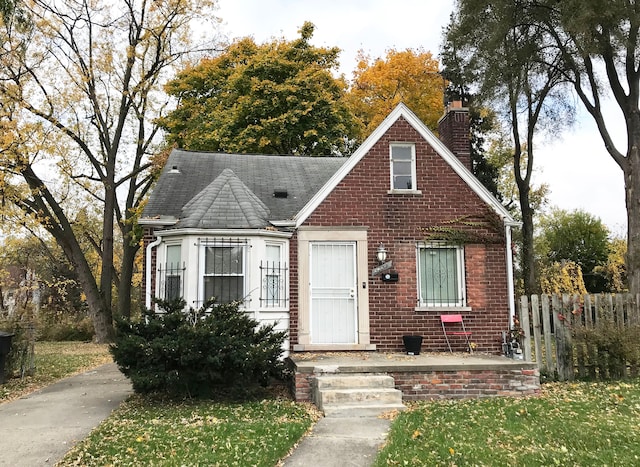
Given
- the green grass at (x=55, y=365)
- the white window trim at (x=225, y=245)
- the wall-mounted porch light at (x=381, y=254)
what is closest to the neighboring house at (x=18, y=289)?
the green grass at (x=55, y=365)

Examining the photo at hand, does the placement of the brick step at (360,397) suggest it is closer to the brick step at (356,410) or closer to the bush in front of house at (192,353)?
the brick step at (356,410)

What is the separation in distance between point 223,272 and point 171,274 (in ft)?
3.62

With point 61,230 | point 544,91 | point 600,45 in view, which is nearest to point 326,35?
point 544,91

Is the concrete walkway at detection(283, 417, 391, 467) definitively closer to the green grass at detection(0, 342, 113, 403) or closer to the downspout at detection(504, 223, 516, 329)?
the downspout at detection(504, 223, 516, 329)

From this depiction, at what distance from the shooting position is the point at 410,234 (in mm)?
11406

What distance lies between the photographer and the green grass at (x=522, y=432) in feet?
18.3

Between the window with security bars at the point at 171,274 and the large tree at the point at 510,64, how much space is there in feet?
46.6

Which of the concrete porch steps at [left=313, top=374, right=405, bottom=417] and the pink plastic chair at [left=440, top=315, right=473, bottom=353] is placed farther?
the pink plastic chair at [left=440, top=315, right=473, bottom=353]

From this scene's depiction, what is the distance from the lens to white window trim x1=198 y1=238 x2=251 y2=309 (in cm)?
1045

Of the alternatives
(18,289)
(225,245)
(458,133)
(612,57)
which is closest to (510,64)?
(612,57)

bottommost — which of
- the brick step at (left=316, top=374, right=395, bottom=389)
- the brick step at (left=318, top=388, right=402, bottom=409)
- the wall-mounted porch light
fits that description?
the brick step at (left=318, top=388, right=402, bottom=409)

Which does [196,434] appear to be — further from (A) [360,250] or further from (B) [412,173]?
(B) [412,173]

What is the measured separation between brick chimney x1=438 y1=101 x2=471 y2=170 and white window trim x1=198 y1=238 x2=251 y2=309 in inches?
217

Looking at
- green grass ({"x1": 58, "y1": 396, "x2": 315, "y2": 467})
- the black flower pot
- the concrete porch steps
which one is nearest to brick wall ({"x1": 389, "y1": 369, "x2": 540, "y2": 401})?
the concrete porch steps
